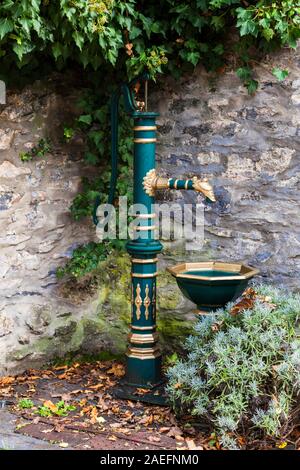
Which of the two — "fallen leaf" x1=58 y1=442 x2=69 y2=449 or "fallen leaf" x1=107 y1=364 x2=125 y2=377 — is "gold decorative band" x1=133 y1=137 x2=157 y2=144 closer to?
"fallen leaf" x1=107 y1=364 x2=125 y2=377

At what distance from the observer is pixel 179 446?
3.16 metres

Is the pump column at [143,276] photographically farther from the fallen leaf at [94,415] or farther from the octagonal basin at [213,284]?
the fallen leaf at [94,415]

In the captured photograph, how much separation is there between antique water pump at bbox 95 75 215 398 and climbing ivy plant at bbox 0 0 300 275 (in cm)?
24

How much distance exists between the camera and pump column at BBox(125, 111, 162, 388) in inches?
148

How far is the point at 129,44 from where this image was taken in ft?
12.4

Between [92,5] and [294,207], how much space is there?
148 cm

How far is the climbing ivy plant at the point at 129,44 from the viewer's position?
3443mm

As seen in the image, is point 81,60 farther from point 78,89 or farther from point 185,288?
point 185,288

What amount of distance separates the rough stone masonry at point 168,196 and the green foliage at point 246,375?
72cm

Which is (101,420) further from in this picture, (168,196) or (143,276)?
(168,196)

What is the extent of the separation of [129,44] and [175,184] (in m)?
0.80

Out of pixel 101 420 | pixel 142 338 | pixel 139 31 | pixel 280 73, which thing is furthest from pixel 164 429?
pixel 139 31

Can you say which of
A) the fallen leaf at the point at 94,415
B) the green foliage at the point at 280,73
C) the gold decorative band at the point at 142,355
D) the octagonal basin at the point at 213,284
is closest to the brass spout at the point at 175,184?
the octagonal basin at the point at 213,284
